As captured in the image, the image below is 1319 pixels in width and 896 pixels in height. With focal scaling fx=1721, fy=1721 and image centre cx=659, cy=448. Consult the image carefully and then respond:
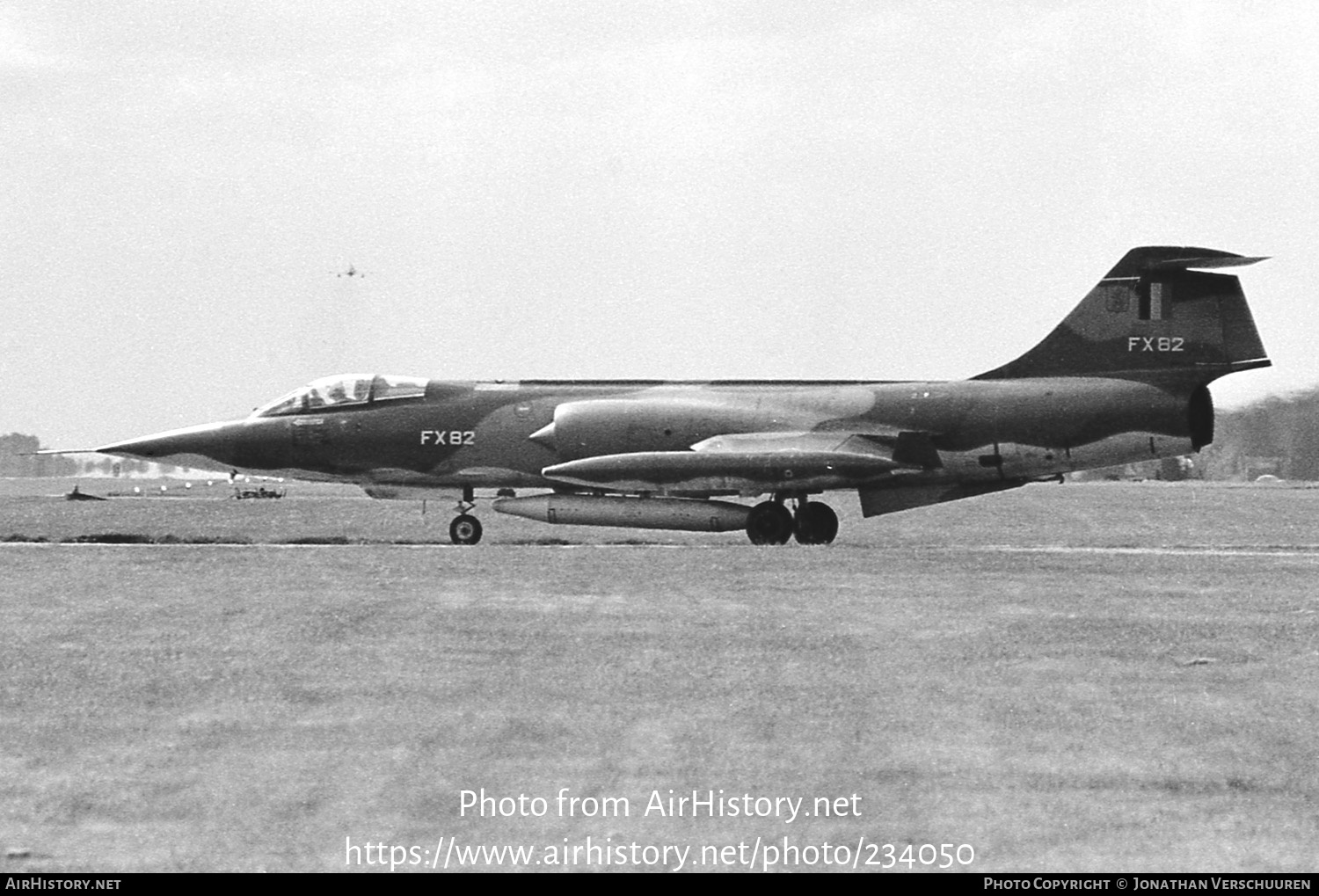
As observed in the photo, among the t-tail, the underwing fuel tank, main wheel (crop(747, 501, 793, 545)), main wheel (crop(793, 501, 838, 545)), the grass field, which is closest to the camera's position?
the grass field

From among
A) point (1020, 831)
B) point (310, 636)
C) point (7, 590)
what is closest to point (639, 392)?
point (7, 590)

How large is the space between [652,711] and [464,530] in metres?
18.5

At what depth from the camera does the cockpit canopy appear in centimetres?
2972

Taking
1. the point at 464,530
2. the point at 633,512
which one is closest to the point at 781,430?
the point at 633,512

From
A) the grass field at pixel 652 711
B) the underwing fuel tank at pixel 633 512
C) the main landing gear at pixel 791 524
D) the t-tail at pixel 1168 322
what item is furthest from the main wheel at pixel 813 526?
the grass field at pixel 652 711

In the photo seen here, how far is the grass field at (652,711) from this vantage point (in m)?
8.21

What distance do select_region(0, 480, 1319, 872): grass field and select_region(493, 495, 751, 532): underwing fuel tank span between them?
6.82 m

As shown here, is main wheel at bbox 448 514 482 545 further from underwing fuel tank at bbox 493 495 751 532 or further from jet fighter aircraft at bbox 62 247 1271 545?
underwing fuel tank at bbox 493 495 751 532

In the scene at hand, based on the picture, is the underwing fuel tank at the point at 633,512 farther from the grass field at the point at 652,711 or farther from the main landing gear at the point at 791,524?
the grass field at the point at 652,711

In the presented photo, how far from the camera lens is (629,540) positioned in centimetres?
2927

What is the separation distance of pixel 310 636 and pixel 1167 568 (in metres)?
11.8

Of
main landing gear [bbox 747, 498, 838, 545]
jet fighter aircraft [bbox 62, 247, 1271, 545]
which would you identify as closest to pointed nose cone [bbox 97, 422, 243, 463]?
jet fighter aircraft [bbox 62, 247, 1271, 545]
